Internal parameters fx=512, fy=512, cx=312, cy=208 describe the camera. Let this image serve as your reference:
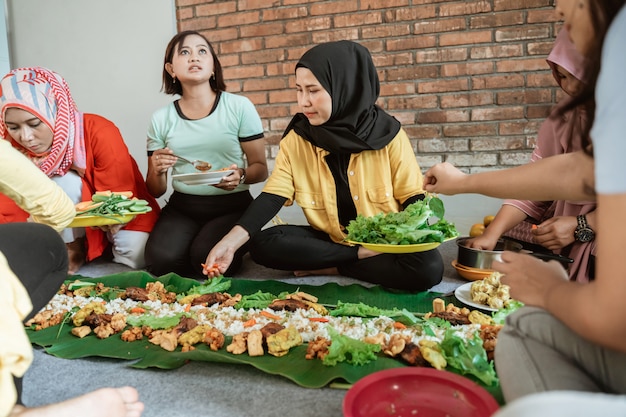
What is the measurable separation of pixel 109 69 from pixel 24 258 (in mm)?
3859

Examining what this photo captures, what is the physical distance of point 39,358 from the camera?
1.71m

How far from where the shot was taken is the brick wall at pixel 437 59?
3693 mm

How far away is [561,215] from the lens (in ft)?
7.38

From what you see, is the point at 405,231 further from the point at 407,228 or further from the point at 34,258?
the point at 34,258

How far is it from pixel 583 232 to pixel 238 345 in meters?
1.43

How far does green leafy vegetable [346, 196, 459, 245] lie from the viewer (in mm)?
2025

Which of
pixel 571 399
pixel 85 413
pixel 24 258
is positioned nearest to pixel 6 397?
pixel 85 413

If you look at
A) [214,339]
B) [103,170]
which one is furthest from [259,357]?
[103,170]

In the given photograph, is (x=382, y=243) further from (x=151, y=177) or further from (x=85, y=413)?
(x=151, y=177)

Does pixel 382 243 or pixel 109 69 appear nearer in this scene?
pixel 382 243

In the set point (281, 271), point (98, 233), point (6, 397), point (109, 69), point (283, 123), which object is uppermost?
point (109, 69)

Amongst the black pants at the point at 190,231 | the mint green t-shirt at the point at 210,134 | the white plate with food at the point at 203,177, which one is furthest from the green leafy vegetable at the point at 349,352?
the mint green t-shirt at the point at 210,134

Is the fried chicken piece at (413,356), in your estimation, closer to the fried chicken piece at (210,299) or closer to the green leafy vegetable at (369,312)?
the green leafy vegetable at (369,312)

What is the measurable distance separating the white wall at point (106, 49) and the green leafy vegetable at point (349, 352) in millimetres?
3473
